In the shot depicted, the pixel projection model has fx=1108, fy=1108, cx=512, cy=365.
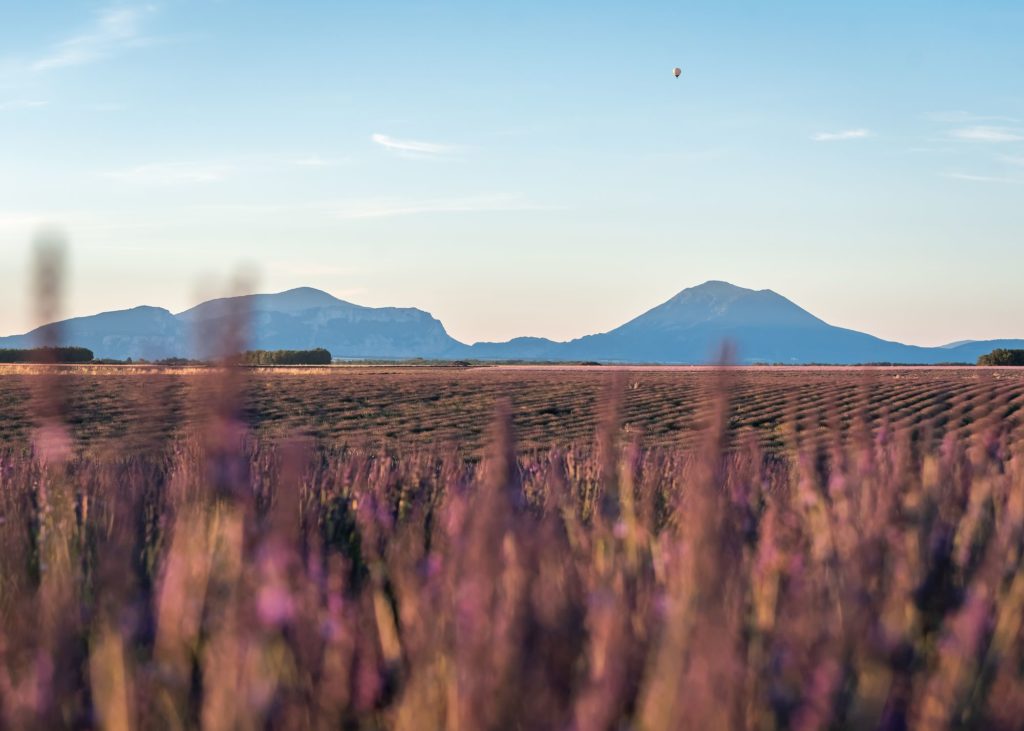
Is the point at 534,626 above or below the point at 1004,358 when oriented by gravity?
below

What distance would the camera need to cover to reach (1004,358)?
229 ft

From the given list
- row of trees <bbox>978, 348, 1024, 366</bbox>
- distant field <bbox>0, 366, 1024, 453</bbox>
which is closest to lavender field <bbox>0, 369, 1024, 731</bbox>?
distant field <bbox>0, 366, 1024, 453</bbox>

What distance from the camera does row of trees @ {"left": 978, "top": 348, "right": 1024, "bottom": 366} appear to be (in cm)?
6924

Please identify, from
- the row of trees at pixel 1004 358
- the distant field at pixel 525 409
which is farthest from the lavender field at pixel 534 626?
the row of trees at pixel 1004 358

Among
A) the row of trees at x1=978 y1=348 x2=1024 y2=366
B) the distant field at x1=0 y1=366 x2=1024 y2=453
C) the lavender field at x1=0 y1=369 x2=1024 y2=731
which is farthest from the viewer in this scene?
the row of trees at x1=978 y1=348 x2=1024 y2=366

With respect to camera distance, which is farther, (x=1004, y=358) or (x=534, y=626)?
(x=1004, y=358)

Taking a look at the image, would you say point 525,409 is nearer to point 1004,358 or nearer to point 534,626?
point 534,626

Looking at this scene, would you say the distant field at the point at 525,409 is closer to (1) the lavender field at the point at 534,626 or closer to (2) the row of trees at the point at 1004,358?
(1) the lavender field at the point at 534,626

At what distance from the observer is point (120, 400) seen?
90.0ft

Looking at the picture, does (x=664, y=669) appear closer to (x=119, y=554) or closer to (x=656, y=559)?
(x=119, y=554)

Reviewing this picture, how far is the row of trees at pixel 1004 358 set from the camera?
69244mm

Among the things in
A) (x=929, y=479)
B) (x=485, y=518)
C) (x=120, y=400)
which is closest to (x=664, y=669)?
(x=485, y=518)

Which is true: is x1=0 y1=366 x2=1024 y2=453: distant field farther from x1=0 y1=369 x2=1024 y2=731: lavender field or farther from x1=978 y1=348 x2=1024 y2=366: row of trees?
x1=978 y1=348 x2=1024 y2=366: row of trees

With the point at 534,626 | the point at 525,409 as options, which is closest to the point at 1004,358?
the point at 525,409
